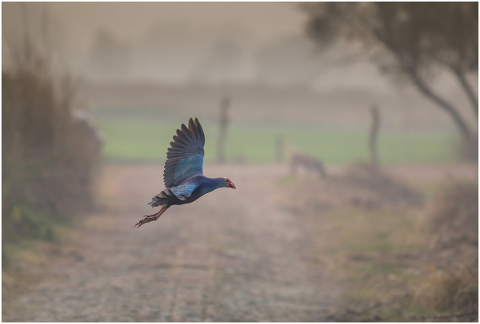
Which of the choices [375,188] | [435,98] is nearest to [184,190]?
[435,98]

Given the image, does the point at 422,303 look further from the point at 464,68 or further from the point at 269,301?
the point at 464,68

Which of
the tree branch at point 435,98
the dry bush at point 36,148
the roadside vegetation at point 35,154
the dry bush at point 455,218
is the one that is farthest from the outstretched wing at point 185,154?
the tree branch at point 435,98

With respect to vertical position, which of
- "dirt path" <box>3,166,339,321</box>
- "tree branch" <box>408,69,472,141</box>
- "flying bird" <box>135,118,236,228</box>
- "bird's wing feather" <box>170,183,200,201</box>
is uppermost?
"tree branch" <box>408,69,472,141</box>

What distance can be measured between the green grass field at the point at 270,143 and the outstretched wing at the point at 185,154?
830 inches

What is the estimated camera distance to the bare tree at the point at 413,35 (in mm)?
13344

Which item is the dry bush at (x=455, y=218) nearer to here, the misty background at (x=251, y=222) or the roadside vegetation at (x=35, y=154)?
the misty background at (x=251, y=222)

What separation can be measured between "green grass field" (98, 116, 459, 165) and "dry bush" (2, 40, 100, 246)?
1264 cm

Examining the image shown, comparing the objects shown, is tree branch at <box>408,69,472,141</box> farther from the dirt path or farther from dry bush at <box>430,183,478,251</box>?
the dirt path

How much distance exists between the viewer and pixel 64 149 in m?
11.4

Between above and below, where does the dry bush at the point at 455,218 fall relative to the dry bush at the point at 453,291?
above

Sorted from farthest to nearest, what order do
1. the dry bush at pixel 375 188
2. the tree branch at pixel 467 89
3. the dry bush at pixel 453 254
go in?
the dry bush at pixel 375 188 < the tree branch at pixel 467 89 < the dry bush at pixel 453 254

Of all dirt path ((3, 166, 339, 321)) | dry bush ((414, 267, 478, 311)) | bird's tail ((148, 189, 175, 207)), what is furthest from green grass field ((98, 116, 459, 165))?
bird's tail ((148, 189, 175, 207))

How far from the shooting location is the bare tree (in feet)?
43.8

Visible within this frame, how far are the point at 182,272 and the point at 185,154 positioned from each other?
6.41m
